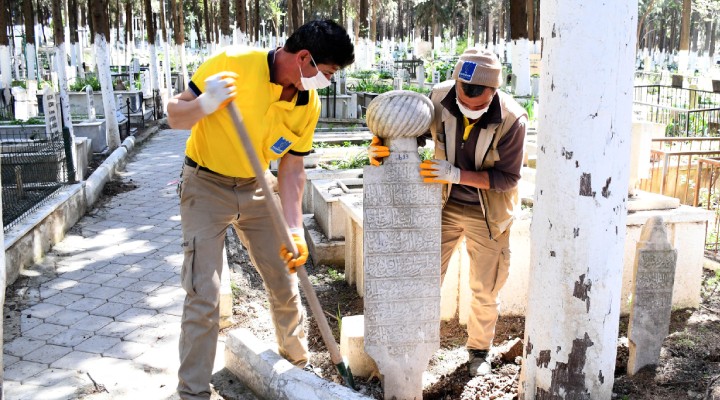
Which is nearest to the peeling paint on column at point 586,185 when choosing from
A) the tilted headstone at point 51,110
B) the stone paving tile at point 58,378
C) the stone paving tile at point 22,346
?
the stone paving tile at point 58,378

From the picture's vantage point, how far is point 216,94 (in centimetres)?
311

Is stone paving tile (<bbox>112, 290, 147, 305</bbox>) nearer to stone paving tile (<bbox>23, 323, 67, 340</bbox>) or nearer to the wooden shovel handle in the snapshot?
stone paving tile (<bbox>23, 323, 67, 340</bbox>)

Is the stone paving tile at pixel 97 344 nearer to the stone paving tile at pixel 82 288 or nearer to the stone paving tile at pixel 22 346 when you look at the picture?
the stone paving tile at pixel 22 346

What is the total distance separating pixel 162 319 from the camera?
16.7 ft

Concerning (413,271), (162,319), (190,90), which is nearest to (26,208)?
(162,319)

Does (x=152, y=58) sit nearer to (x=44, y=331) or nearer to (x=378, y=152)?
(x=44, y=331)

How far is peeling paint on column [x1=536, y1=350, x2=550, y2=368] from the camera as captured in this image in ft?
10.5

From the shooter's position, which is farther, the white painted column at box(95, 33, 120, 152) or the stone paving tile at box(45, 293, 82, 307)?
the white painted column at box(95, 33, 120, 152)

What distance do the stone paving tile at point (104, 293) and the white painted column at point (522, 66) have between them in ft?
54.0

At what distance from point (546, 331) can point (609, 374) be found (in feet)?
1.19

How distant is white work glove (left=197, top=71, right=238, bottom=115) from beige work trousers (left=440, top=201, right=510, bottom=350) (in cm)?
146

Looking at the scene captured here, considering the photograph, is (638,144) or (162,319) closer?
(162,319)

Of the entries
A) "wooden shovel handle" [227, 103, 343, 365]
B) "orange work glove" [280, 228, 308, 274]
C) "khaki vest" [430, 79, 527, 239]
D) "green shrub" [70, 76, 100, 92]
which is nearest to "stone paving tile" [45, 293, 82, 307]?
"orange work glove" [280, 228, 308, 274]

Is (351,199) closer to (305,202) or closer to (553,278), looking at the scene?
(305,202)
